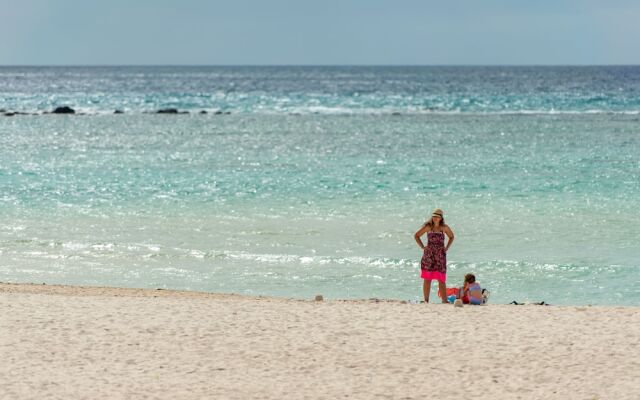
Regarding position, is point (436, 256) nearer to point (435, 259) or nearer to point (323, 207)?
point (435, 259)

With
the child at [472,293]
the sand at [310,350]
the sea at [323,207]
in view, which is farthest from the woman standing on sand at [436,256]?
the sea at [323,207]

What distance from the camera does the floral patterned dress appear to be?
555 inches

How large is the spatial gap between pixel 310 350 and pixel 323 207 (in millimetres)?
13092

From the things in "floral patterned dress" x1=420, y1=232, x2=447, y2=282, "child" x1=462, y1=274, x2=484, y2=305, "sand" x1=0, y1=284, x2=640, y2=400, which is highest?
"floral patterned dress" x1=420, y1=232, x2=447, y2=282

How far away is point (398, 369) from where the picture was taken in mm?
10211

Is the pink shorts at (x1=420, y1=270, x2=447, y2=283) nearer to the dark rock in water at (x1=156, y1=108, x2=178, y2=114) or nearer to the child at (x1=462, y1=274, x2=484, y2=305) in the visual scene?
the child at (x1=462, y1=274, x2=484, y2=305)

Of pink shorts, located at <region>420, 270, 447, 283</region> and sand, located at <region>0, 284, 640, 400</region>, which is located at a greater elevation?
pink shorts, located at <region>420, 270, 447, 283</region>

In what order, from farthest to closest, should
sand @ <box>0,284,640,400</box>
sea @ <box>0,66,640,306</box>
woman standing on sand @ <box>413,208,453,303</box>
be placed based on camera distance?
sea @ <box>0,66,640,306</box> < woman standing on sand @ <box>413,208,453,303</box> < sand @ <box>0,284,640,400</box>

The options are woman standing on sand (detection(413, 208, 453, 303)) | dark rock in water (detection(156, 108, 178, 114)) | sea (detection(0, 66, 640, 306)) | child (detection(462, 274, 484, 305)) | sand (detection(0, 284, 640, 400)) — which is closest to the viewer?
sand (detection(0, 284, 640, 400))

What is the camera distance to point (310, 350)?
10828 millimetres

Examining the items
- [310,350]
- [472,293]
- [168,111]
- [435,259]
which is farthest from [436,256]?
[168,111]

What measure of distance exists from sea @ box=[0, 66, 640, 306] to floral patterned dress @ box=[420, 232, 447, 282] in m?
1.38

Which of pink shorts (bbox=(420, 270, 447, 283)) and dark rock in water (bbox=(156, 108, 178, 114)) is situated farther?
dark rock in water (bbox=(156, 108, 178, 114))

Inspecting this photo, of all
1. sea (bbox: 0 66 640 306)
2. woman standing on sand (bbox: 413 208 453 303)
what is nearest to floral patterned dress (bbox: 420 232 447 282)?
woman standing on sand (bbox: 413 208 453 303)
